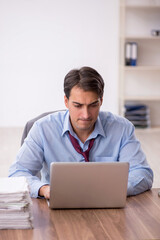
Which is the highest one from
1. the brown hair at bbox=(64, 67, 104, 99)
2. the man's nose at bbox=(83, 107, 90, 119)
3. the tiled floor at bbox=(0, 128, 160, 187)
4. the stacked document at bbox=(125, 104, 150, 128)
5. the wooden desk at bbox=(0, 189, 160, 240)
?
the brown hair at bbox=(64, 67, 104, 99)

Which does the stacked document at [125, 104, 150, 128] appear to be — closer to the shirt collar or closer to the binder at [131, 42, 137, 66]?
the binder at [131, 42, 137, 66]

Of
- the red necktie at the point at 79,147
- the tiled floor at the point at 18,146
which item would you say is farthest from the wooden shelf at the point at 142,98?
the red necktie at the point at 79,147

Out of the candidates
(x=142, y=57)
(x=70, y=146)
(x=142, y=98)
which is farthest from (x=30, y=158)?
(x=142, y=57)

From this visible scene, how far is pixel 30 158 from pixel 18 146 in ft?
11.6

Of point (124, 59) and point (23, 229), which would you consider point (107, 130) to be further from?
point (124, 59)

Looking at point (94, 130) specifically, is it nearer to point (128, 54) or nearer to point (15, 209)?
point (15, 209)

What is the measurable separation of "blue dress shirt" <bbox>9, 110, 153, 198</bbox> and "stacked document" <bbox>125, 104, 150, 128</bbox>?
14.6ft

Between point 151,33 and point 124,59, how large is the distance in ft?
1.93

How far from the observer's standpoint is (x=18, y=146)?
228 inches

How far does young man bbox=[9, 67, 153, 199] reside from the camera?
227 centimetres

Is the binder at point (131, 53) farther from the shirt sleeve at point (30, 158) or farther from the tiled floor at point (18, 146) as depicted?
the shirt sleeve at point (30, 158)

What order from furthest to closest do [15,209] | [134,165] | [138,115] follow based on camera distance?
[138,115]
[134,165]
[15,209]

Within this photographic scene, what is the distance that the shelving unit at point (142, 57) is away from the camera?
686cm

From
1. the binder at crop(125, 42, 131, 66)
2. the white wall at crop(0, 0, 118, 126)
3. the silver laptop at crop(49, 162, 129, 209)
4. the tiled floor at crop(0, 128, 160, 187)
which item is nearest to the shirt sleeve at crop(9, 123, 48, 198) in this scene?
the silver laptop at crop(49, 162, 129, 209)
